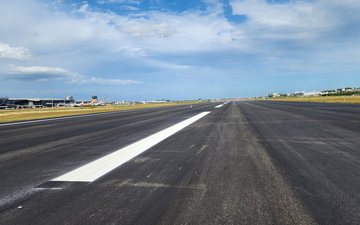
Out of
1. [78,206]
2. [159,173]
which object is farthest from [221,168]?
[78,206]

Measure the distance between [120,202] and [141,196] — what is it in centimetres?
27

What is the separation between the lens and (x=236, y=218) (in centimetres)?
287

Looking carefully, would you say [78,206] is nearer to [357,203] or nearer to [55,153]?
[357,203]

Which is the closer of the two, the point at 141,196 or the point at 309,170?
the point at 141,196

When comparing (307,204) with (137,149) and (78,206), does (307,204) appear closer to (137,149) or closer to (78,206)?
(78,206)

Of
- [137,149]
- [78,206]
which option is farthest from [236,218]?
[137,149]

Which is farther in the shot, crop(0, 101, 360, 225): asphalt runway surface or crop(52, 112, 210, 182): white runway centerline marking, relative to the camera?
crop(52, 112, 210, 182): white runway centerline marking

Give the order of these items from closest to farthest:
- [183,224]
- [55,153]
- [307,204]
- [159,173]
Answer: [183,224], [307,204], [159,173], [55,153]

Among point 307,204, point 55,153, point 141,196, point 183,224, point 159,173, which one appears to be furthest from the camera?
point 55,153

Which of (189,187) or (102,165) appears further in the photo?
(102,165)

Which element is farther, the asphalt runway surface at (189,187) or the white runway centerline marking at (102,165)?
the white runway centerline marking at (102,165)

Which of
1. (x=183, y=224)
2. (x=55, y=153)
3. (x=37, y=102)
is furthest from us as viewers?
(x=37, y=102)

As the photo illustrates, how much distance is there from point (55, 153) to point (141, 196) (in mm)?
3910

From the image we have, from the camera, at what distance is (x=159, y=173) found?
466cm
